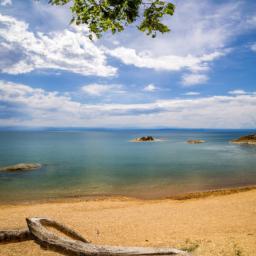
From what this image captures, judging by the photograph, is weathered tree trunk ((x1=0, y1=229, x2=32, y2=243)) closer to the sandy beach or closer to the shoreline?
the sandy beach

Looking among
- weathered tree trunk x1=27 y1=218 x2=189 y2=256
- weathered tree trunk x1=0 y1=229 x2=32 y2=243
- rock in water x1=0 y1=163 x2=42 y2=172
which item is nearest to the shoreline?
weathered tree trunk x1=0 y1=229 x2=32 y2=243

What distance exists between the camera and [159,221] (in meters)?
17.9

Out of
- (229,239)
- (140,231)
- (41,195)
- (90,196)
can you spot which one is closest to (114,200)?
(90,196)

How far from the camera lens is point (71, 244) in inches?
306

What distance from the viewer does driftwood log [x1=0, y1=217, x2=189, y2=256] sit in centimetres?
732

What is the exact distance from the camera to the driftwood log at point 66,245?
732 cm

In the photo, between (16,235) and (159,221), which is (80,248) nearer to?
(16,235)

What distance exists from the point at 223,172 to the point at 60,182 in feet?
87.8

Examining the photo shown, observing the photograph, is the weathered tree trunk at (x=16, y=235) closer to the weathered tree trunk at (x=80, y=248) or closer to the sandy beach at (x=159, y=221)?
the sandy beach at (x=159, y=221)

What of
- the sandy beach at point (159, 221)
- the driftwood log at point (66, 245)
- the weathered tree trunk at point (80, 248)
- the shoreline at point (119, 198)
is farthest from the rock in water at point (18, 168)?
the weathered tree trunk at point (80, 248)

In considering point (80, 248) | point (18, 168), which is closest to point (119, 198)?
point (80, 248)

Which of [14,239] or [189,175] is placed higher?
[14,239]

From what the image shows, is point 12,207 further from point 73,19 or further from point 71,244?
point 73,19

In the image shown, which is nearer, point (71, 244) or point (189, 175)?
point (71, 244)
